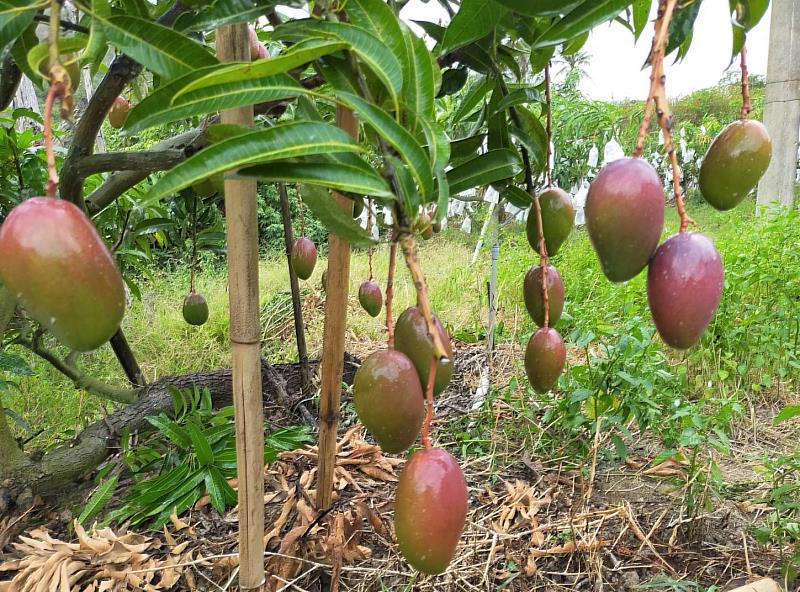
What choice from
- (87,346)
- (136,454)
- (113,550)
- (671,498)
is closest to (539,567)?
(671,498)

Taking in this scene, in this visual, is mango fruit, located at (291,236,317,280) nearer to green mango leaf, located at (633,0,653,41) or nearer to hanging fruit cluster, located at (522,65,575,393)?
hanging fruit cluster, located at (522,65,575,393)

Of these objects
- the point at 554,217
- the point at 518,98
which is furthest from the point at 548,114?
the point at 554,217

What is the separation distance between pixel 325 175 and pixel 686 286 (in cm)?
33

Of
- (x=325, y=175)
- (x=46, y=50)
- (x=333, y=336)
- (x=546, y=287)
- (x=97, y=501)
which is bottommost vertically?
(x=97, y=501)

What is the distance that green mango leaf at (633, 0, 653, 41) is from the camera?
797 millimetres

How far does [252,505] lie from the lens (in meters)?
0.86

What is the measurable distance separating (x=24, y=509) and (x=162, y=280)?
173 inches

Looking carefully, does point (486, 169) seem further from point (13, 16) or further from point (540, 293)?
point (13, 16)

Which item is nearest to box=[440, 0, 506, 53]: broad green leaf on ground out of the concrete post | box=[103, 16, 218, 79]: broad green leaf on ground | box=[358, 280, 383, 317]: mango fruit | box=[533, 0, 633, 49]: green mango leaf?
box=[533, 0, 633, 49]: green mango leaf

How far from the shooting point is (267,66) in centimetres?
49

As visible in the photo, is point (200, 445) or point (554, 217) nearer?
point (554, 217)

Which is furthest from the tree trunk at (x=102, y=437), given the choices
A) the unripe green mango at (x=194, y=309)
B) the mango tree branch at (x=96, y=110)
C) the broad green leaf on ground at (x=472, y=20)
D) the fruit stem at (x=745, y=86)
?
the fruit stem at (x=745, y=86)

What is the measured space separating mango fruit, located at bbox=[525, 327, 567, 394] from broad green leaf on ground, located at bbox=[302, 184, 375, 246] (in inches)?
14.9

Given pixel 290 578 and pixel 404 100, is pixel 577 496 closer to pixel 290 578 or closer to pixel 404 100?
pixel 290 578
